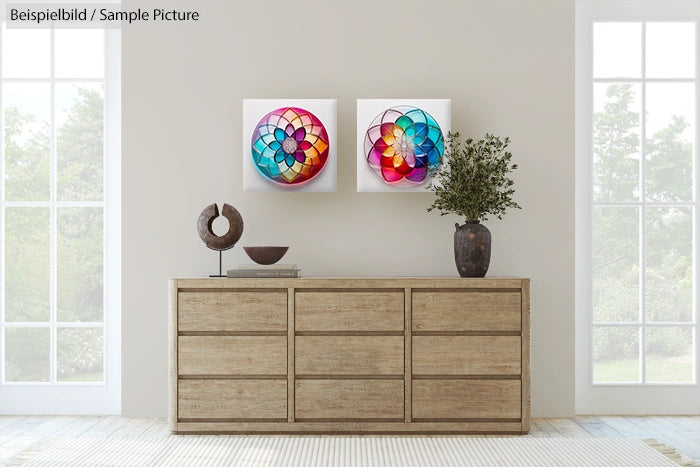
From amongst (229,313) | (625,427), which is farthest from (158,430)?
(625,427)

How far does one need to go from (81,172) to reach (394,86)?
179 centimetres

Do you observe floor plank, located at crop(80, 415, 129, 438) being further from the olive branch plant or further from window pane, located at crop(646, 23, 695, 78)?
window pane, located at crop(646, 23, 695, 78)

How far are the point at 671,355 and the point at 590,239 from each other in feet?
2.59

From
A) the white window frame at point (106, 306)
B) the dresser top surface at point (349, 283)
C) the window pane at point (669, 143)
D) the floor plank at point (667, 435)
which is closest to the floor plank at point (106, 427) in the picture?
the white window frame at point (106, 306)

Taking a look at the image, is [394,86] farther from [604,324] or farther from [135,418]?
[135,418]

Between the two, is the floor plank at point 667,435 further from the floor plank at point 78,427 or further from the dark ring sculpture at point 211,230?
the floor plank at point 78,427

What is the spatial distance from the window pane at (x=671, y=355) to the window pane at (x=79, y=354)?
3.05 m

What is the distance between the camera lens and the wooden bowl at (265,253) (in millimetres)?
3584

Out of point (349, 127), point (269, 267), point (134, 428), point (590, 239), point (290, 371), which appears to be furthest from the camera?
point (590, 239)

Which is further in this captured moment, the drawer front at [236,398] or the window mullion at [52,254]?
the window mullion at [52,254]

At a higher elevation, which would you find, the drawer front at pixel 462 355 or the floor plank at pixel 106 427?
the drawer front at pixel 462 355

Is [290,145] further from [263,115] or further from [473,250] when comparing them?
[473,250]

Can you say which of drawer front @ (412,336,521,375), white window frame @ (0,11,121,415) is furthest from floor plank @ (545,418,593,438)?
white window frame @ (0,11,121,415)

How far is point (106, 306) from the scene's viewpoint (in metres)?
3.99
